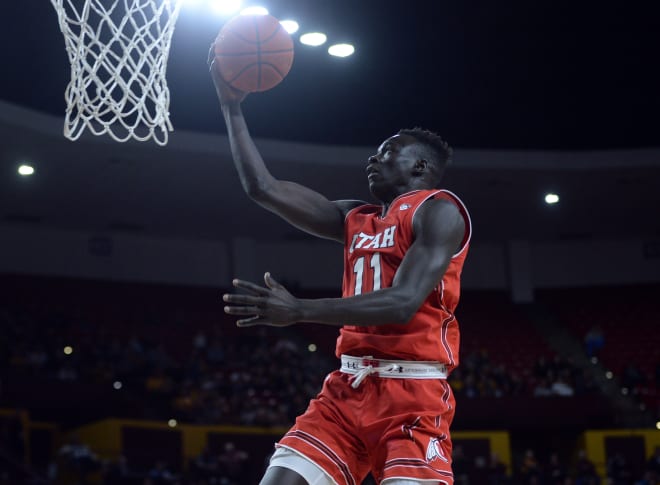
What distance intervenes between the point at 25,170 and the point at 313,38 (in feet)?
20.7

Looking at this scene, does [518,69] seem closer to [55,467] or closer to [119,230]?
[55,467]

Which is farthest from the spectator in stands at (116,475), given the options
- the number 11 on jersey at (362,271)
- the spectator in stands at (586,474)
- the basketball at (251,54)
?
the number 11 on jersey at (362,271)

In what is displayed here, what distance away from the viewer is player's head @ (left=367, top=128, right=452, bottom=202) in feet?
14.7

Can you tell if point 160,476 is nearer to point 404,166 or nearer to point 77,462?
point 77,462

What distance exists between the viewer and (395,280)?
12.6 feet

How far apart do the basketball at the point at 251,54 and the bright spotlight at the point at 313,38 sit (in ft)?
26.9

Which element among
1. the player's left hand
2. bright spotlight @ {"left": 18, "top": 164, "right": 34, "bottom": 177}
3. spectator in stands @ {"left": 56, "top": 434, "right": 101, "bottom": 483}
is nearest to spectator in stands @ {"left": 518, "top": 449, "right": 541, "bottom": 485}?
spectator in stands @ {"left": 56, "top": 434, "right": 101, "bottom": 483}

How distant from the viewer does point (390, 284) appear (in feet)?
13.6

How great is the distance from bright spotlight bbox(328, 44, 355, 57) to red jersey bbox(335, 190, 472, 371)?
9.02m

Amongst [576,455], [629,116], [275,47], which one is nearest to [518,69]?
[629,116]

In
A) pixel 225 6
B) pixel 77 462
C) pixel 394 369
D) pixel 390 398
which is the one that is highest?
pixel 225 6

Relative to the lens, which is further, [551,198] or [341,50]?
[551,198]

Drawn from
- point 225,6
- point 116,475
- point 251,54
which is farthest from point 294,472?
point 116,475

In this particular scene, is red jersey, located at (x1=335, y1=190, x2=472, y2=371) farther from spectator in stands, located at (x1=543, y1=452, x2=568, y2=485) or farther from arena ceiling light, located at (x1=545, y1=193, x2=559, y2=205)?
arena ceiling light, located at (x1=545, y1=193, x2=559, y2=205)
